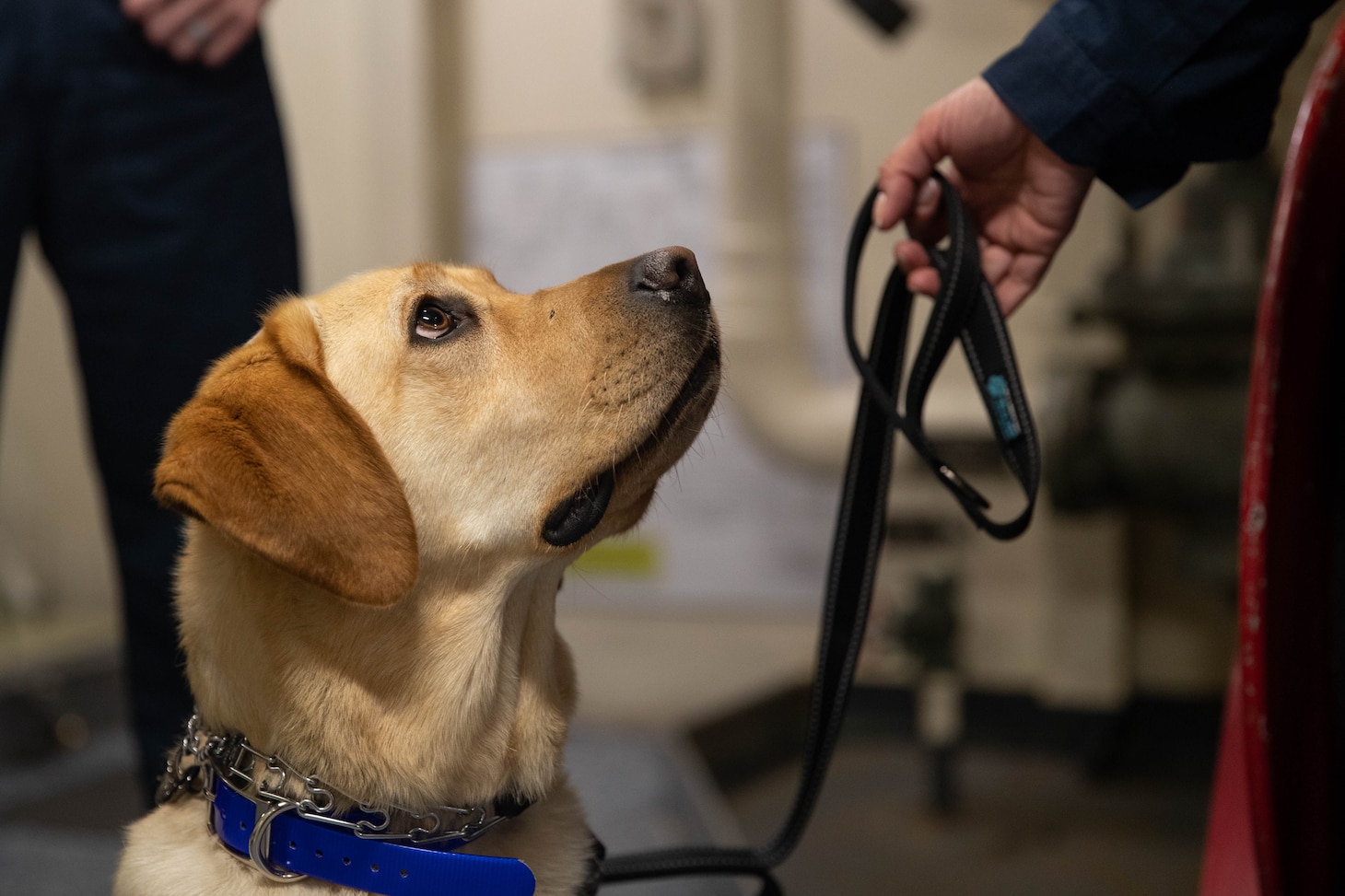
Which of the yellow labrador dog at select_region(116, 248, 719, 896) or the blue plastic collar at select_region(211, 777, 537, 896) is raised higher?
the yellow labrador dog at select_region(116, 248, 719, 896)

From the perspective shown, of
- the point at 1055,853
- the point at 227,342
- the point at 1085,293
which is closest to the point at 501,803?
the point at 227,342

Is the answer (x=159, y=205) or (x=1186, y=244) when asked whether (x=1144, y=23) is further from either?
(x=1186, y=244)

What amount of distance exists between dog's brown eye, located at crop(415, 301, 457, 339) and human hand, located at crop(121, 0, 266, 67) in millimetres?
Answer: 481

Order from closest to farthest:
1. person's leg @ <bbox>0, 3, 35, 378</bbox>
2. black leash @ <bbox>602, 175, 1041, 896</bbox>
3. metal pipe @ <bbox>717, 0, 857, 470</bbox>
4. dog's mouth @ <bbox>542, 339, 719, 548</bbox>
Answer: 1. dog's mouth @ <bbox>542, 339, 719, 548</bbox>
2. black leash @ <bbox>602, 175, 1041, 896</bbox>
3. person's leg @ <bbox>0, 3, 35, 378</bbox>
4. metal pipe @ <bbox>717, 0, 857, 470</bbox>

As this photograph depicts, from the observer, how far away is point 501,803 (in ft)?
2.81

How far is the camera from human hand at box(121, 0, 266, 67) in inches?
45.7

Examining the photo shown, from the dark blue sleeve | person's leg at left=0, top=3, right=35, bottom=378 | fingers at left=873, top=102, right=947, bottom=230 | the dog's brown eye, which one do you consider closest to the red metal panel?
the dark blue sleeve

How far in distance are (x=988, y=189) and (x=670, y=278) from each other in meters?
0.39

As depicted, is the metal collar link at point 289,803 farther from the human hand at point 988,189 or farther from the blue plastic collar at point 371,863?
the human hand at point 988,189

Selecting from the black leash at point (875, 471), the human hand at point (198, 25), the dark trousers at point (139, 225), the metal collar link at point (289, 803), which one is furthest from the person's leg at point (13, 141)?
the black leash at point (875, 471)

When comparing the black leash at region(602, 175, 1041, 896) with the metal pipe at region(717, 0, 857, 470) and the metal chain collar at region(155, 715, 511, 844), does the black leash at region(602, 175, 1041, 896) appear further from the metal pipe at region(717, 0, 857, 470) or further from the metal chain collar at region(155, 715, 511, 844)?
the metal pipe at region(717, 0, 857, 470)

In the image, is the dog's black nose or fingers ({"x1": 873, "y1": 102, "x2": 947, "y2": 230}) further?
fingers ({"x1": 873, "y1": 102, "x2": 947, "y2": 230})

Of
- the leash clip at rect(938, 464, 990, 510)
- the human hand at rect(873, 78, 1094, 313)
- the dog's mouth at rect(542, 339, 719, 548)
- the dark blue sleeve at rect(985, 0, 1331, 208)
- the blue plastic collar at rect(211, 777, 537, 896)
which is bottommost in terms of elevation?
the blue plastic collar at rect(211, 777, 537, 896)

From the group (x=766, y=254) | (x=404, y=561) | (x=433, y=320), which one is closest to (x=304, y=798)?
(x=404, y=561)
